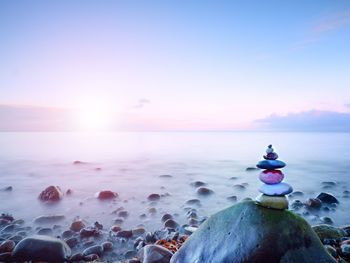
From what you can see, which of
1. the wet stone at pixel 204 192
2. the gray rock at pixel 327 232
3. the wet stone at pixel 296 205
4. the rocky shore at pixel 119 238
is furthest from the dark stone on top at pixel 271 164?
the wet stone at pixel 204 192

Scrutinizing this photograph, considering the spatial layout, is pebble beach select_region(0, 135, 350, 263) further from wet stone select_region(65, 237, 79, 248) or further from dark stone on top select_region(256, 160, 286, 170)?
dark stone on top select_region(256, 160, 286, 170)

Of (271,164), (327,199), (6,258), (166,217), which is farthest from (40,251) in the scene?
(327,199)

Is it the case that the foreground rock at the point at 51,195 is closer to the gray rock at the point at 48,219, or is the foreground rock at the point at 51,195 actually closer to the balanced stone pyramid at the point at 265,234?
the gray rock at the point at 48,219

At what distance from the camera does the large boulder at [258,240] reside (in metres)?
3.78

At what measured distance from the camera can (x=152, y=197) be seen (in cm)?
1321

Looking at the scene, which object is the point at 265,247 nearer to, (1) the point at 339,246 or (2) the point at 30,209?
(1) the point at 339,246

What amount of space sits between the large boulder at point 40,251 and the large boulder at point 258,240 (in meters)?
3.57

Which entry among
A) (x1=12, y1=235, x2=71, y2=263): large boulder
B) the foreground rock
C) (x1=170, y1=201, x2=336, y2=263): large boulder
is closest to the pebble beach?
the foreground rock

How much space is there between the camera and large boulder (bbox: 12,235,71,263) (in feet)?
19.9

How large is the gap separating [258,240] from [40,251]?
15.8ft

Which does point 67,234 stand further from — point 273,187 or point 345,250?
point 345,250

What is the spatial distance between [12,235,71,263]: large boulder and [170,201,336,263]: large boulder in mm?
3571

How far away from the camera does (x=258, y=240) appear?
3.82m

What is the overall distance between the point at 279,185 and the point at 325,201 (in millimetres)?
9694
